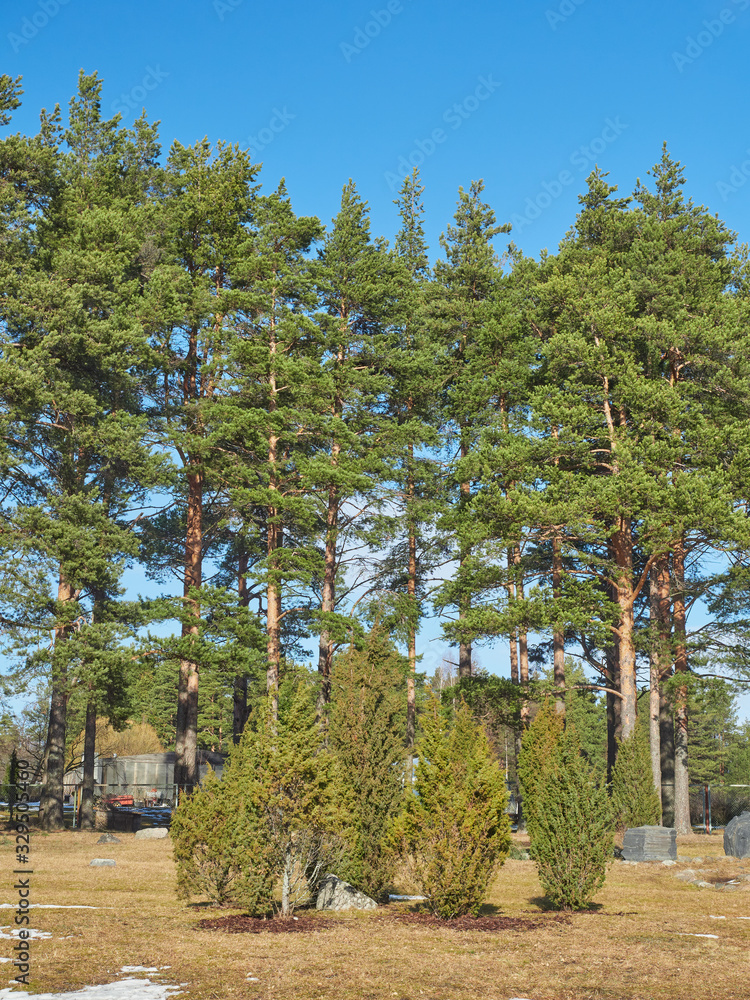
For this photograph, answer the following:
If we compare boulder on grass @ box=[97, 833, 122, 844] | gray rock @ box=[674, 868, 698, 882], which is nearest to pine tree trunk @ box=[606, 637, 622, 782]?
gray rock @ box=[674, 868, 698, 882]

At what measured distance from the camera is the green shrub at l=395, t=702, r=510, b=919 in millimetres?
10484

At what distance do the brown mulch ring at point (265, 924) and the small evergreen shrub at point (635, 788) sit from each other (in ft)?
38.7

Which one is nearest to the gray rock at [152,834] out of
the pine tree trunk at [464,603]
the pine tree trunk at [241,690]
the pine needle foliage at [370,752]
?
A: the pine tree trunk at [241,690]

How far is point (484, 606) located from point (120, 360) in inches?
469

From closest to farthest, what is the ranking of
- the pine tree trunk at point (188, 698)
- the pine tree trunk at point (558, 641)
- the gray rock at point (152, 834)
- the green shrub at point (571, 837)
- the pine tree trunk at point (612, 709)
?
the green shrub at point (571, 837), the gray rock at point (152, 834), the pine tree trunk at point (558, 641), the pine tree trunk at point (188, 698), the pine tree trunk at point (612, 709)

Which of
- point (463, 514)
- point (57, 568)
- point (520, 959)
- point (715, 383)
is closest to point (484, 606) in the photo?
point (463, 514)

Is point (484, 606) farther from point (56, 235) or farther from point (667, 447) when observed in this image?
point (56, 235)

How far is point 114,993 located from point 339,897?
4.77m

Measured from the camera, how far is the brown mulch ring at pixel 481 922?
1006 cm

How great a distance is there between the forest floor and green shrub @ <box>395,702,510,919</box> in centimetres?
42

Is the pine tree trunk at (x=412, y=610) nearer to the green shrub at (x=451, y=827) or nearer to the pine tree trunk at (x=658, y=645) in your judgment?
the pine tree trunk at (x=658, y=645)

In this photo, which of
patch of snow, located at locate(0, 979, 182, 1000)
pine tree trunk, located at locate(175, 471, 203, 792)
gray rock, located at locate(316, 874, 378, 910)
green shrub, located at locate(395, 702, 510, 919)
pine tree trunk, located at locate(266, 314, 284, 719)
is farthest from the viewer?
pine tree trunk, located at locate(175, 471, 203, 792)

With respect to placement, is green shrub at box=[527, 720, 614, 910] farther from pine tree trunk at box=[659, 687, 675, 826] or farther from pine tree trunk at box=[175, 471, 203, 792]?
pine tree trunk at box=[659, 687, 675, 826]

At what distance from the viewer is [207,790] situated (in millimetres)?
11227
